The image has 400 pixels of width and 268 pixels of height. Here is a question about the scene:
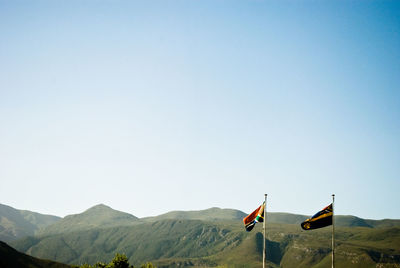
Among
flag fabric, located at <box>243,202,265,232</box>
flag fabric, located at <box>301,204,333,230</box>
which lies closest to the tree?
flag fabric, located at <box>243,202,265,232</box>

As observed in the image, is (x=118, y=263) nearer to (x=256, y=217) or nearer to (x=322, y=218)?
(x=256, y=217)

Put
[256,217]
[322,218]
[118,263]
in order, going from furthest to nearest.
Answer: [118,263] < [256,217] < [322,218]

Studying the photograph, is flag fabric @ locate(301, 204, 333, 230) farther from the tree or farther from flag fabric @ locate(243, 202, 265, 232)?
the tree

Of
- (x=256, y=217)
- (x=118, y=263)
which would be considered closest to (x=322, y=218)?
(x=256, y=217)

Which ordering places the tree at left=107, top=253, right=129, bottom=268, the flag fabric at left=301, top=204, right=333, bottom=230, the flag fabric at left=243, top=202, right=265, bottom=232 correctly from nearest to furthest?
the flag fabric at left=301, top=204, right=333, bottom=230, the flag fabric at left=243, top=202, right=265, bottom=232, the tree at left=107, top=253, right=129, bottom=268

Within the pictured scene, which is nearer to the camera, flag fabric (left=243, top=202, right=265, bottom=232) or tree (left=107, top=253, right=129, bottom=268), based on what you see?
flag fabric (left=243, top=202, right=265, bottom=232)

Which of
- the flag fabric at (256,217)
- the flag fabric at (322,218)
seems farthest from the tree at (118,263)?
the flag fabric at (322,218)

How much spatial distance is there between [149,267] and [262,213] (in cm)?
6248

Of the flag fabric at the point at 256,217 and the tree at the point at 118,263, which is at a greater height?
the flag fabric at the point at 256,217

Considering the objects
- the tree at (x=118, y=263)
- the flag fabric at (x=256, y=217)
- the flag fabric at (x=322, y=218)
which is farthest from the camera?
the tree at (x=118, y=263)

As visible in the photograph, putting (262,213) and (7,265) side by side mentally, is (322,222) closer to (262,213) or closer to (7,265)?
(262,213)

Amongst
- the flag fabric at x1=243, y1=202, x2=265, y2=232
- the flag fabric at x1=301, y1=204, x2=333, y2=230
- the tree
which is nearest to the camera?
the flag fabric at x1=301, y1=204, x2=333, y2=230

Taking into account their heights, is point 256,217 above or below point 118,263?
above

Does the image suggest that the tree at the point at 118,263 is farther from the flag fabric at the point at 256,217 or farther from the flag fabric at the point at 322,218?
the flag fabric at the point at 322,218
